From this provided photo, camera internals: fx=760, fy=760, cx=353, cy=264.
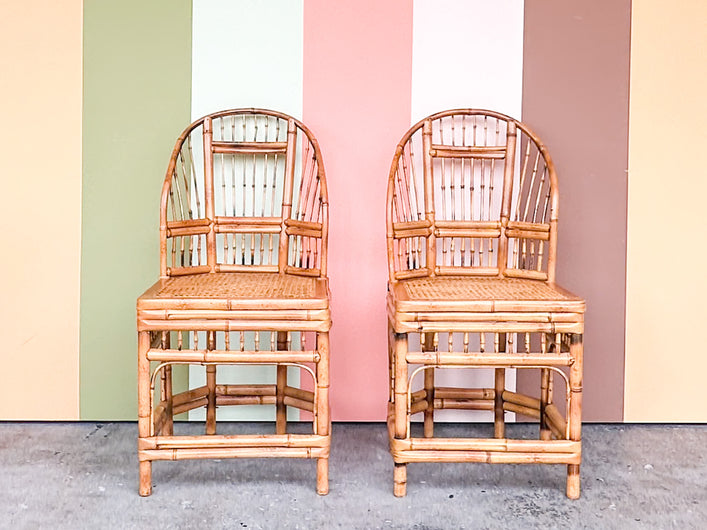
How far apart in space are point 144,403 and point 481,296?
0.93 meters

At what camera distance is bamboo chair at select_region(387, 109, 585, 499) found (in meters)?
1.98

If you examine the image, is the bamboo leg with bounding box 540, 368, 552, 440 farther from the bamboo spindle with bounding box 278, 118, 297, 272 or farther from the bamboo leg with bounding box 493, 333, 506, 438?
the bamboo spindle with bounding box 278, 118, 297, 272

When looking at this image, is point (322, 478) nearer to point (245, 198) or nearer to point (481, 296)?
point (481, 296)

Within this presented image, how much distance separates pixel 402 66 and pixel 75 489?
65.6 inches

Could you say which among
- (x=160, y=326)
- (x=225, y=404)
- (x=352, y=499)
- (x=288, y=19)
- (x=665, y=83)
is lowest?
(x=352, y=499)

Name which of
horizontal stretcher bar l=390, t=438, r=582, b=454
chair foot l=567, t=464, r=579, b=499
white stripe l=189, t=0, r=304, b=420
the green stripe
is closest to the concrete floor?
chair foot l=567, t=464, r=579, b=499

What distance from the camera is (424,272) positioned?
7.74 feet

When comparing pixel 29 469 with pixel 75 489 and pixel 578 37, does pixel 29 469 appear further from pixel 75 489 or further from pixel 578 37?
pixel 578 37

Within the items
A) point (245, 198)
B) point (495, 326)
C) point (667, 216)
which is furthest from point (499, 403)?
point (245, 198)

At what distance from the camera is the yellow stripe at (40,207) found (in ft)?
8.34

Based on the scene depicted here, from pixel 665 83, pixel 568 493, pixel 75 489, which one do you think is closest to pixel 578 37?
pixel 665 83

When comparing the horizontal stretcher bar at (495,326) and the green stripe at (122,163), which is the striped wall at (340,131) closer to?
the green stripe at (122,163)

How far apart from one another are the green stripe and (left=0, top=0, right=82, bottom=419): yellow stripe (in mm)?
42

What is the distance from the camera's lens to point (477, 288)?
2143mm
